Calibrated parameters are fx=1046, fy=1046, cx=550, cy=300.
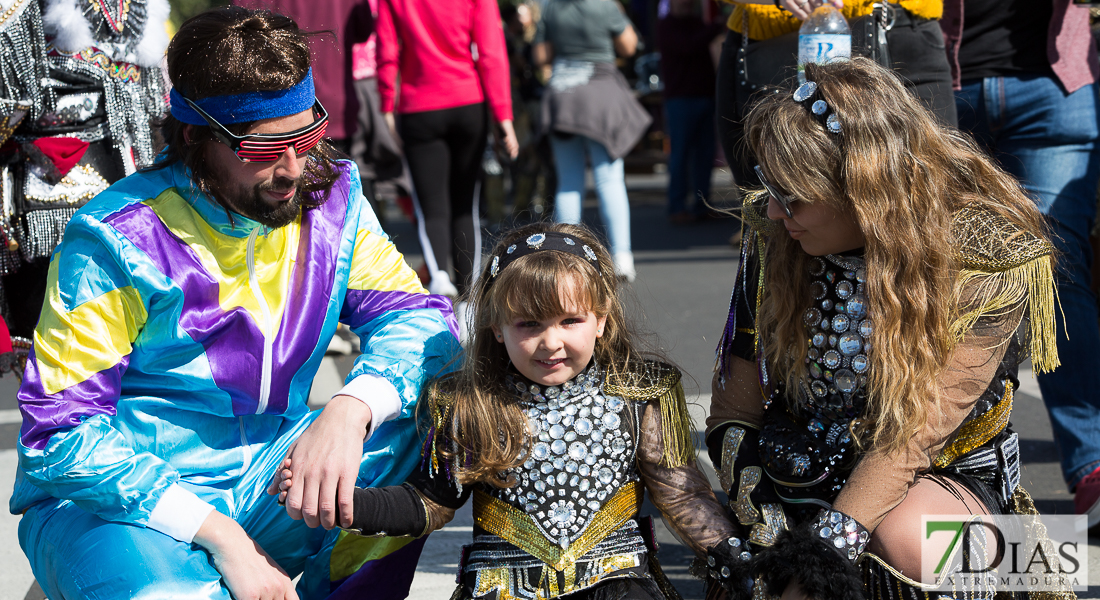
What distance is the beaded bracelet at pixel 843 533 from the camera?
1901 millimetres

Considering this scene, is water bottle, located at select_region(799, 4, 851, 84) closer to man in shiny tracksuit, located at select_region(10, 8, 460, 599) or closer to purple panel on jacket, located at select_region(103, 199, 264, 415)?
man in shiny tracksuit, located at select_region(10, 8, 460, 599)

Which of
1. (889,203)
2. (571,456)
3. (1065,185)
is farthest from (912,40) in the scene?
(571,456)

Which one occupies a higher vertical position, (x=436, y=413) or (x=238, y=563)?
(x=436, y=413)

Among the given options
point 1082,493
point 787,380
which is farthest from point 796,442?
point 1082,493

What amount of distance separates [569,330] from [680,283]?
4557 millimetres

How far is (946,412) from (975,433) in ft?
0.45

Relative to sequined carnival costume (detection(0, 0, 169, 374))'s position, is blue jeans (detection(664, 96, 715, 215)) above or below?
below

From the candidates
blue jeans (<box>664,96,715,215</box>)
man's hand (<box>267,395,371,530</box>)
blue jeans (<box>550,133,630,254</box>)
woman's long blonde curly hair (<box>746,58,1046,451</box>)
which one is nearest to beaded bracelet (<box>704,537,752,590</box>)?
woman's long blonde curly hair (<box>746,58,1046,451</box>)

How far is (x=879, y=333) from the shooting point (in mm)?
1985

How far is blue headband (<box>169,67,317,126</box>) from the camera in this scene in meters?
1.97

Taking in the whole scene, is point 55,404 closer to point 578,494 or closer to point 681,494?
point 578,494

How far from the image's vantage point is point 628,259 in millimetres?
6438

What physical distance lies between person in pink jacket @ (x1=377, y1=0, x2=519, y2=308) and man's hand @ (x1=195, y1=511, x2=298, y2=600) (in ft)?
10.4

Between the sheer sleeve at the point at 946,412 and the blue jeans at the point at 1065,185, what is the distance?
0.99 metres
